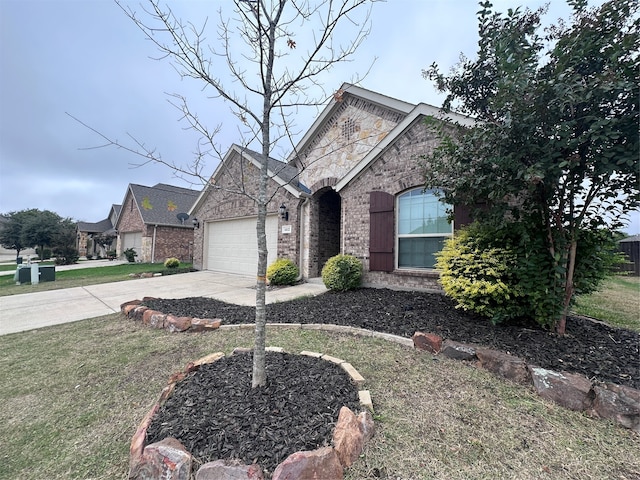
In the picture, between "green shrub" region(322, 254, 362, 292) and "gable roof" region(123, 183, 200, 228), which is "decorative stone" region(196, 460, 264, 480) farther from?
"gable roof" region(123, 183, 200, 228)

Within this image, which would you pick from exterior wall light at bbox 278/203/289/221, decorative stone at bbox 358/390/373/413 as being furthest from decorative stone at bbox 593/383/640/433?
exterior wall light at bbox 278/203/289/221

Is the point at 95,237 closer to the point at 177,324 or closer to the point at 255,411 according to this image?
the point at 177,324

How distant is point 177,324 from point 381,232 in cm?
469

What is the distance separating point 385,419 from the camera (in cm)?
215

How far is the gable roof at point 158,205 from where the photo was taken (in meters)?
19.8

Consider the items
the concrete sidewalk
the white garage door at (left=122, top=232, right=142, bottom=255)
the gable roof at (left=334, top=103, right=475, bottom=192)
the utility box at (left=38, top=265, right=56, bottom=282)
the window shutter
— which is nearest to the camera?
the concrete sidewalk

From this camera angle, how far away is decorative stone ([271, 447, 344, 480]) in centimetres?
153

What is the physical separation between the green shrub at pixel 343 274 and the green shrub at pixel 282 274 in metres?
1.85

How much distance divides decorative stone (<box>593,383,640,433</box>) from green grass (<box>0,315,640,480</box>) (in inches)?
3.7

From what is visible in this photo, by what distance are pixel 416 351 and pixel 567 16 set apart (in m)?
4.50

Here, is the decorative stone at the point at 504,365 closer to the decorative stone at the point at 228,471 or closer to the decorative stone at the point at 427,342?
the decorative stone at the point at 427,342

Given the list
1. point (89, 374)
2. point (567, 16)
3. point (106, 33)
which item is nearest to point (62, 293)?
point (89, 374)

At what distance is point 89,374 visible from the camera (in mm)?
3119

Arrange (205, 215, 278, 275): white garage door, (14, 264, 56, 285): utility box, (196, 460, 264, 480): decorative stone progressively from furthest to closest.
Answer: (14, 264, 56, 285): utility box, (205, 215, 278, 275): white garage door, (196, 460, 264, 480): decorative stone
